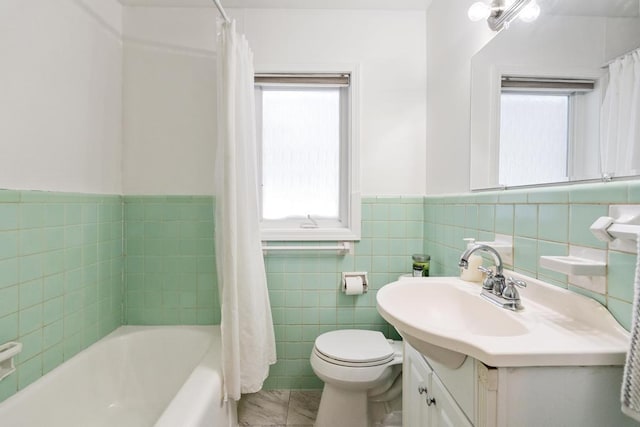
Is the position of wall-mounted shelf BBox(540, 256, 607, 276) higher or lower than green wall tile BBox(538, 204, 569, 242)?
lower

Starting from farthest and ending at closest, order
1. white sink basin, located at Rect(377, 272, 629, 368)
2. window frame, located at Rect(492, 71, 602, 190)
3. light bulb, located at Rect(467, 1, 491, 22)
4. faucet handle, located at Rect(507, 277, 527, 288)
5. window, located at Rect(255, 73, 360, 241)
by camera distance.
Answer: window, located at Rect(255, 73, 360, 241)
light bulb, located at Rect(467, 1, 491, 22)
faucet handle, located at Rect(507, 277, 527, 288)
window frame, located at Rect(492, 71, 602, 190)
white sink basin, located at Rect(377, 272, 629, 368)

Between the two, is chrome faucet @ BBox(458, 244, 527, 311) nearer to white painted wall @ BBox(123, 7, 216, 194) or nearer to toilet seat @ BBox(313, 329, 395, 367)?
toilet seat @ BBox(313, 329, 395, 367)

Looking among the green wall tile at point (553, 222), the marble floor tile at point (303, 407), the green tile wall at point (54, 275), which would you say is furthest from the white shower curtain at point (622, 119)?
the green tile wall at point (54, 275)

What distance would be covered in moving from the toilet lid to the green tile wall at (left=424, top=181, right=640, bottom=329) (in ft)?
1.78

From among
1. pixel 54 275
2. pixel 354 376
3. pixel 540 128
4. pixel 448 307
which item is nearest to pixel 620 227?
pixel 540 128

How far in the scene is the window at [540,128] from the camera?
0.87 metres

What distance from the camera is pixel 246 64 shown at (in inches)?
59.4

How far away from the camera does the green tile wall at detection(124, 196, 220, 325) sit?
1.86 meters

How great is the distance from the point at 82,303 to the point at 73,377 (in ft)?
1.10

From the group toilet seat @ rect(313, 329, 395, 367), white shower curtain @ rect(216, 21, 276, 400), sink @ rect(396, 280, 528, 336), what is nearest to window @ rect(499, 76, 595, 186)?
sink @ rect(396, 280, 528, 336)

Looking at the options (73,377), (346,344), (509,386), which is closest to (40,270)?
(73,377)

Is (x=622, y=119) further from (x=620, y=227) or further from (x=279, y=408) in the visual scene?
(x=279, y=408)

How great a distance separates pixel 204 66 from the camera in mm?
1862

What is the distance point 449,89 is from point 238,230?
4.36 feet
